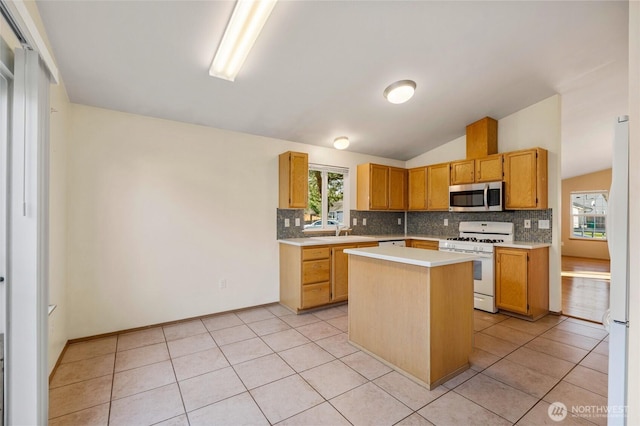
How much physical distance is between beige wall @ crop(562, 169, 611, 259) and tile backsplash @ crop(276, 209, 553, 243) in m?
5.93

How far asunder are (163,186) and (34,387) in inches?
85.7

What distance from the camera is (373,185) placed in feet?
15.5

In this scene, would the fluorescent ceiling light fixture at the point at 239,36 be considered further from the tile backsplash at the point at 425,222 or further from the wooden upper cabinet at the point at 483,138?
the wooden upper cabinet at the point at 483,138

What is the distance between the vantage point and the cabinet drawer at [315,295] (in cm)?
366

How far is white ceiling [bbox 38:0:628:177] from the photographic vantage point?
208 centimetres

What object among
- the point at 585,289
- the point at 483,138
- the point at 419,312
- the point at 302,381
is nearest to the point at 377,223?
the point at 483,138

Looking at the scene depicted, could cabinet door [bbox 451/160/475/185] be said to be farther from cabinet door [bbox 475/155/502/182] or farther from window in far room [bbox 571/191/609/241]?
window in far room [bbox 571/191/609/241]

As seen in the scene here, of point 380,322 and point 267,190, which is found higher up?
point 267,190

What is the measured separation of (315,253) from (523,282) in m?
2.52

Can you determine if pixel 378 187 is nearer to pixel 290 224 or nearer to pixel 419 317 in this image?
pixel 290 224

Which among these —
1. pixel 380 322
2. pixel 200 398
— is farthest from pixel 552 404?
pixel 200 398

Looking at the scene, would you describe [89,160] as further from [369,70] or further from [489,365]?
[489,365]

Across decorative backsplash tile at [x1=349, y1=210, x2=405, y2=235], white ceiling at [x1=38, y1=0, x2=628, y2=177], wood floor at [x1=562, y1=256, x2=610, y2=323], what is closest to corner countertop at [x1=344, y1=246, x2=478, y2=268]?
white ceiling at [x1=38, y1=0, x2=628, y2=177]

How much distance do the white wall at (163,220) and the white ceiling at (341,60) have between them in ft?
0.96
